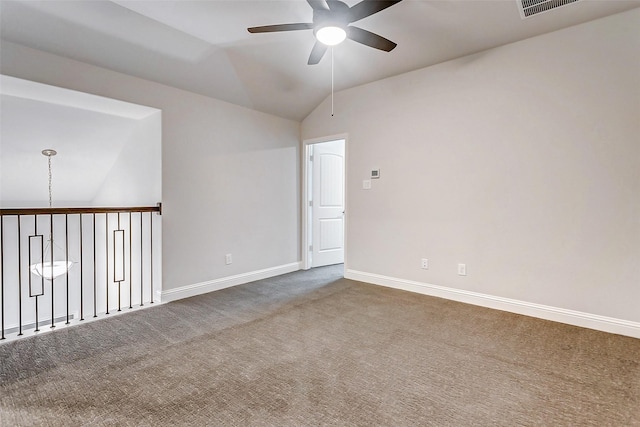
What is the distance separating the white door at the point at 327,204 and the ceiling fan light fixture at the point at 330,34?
248cm

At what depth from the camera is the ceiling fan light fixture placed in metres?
2.18

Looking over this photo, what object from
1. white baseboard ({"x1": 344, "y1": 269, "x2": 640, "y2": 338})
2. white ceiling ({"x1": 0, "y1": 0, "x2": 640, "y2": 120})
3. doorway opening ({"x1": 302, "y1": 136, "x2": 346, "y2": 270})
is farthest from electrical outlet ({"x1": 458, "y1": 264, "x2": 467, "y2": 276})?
white ceiling ({"x1": 0, "y1": 0, "x2": 640, "y2": 120})

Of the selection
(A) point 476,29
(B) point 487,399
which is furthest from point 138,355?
(A) point 476,29

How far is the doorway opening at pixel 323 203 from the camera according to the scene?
187 inches

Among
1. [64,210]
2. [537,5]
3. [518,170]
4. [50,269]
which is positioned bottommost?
[50,269]

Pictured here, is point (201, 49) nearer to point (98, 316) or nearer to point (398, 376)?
point (98, 316)

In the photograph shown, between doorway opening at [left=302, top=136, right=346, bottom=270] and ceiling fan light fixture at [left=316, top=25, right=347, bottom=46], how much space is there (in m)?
2.15

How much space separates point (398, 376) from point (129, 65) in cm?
337

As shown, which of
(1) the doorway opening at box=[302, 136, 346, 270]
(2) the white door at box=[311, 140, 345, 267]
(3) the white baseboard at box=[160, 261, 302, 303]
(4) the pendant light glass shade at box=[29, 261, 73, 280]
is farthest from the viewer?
(2) the white door at box=[311, 140, 345, 267]

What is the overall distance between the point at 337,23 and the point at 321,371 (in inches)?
90.0

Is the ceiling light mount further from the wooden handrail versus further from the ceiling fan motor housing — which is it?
the wooden handrail

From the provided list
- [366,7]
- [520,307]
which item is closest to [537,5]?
[366,7]

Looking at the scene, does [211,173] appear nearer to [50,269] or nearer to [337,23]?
[50,269]

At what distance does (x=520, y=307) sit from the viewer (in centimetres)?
295
